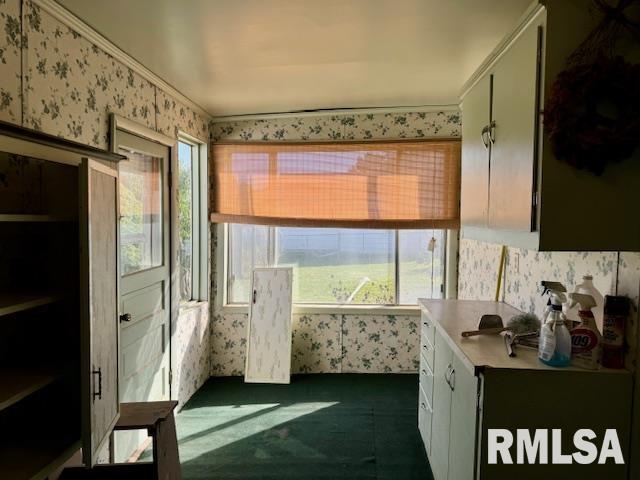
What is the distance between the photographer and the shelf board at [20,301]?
1250mm

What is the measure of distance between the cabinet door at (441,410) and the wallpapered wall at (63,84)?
2137 mm

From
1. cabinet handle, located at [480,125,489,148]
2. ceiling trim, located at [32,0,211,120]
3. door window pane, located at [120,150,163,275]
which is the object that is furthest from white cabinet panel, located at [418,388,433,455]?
ceiling trim, located at [32,0,211,120]

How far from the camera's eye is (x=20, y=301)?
134cm

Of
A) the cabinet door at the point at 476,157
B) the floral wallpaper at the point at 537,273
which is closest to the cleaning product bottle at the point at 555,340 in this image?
the floral wallpaper at the point at 537,273

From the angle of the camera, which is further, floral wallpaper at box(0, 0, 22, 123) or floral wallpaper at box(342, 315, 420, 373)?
floral wallpaper at box(342, 315, 420, 373)

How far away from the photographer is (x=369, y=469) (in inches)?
93.4

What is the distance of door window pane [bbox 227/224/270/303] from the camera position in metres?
3.81

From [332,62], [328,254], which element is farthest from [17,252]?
[328,254]

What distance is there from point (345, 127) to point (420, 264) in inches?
57.5

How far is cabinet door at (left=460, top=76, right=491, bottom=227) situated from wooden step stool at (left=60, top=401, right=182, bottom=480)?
73.2 inches

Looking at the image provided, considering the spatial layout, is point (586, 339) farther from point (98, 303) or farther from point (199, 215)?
point (199, 215)

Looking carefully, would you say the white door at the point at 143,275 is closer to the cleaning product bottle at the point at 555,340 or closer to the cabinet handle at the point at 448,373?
the cabinet handle at the point at 448,373

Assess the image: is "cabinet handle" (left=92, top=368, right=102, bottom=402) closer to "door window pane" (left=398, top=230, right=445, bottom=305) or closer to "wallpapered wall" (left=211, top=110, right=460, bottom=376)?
"wallpapered wall" (left=211, top=110, right=460, bottom=376)

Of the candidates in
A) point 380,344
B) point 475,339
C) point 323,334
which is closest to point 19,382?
point 475,339
